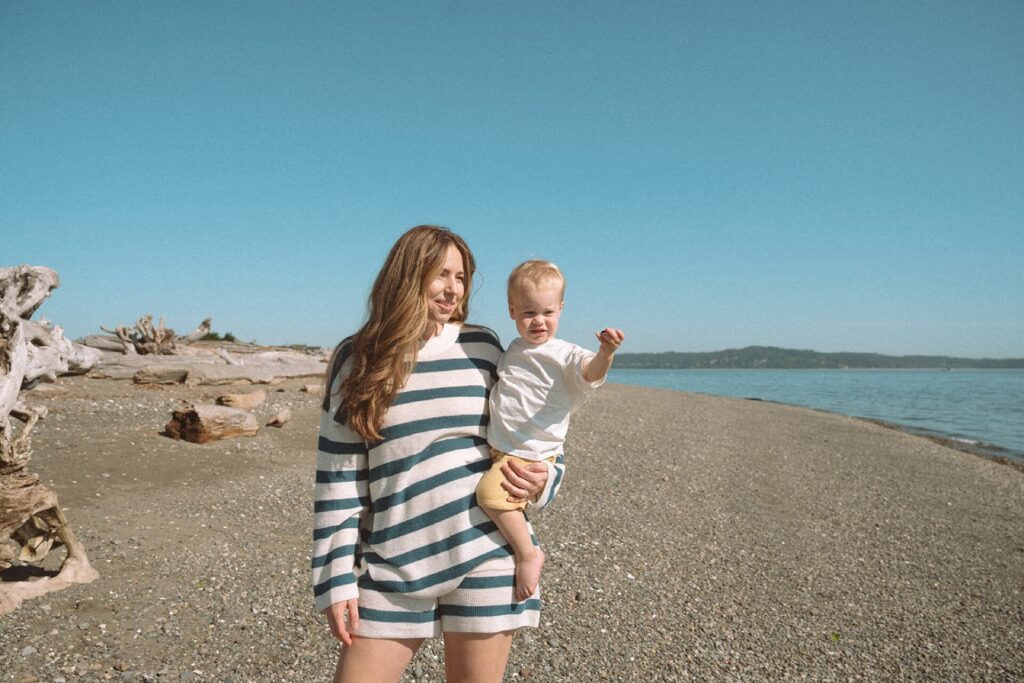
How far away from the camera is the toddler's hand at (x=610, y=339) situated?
2.14 metres

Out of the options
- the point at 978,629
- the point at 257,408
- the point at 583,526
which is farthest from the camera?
the point at 257,408

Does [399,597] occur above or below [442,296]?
below

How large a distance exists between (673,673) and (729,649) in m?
0.69

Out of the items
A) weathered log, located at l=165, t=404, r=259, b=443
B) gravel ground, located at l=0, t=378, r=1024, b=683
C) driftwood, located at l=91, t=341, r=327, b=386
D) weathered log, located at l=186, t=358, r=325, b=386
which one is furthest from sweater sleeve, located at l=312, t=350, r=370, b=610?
weathered log, located at l=186, t=358, r=325, b=386

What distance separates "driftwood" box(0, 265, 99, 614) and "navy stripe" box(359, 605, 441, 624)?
396 centimetres

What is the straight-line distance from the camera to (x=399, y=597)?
209 centimetres

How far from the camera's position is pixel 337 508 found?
211 centimetres

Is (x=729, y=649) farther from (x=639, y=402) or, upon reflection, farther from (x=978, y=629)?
(x=639, y=402)

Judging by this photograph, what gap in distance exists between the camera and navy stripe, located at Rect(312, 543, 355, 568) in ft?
6.86

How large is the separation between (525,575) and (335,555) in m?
0.62

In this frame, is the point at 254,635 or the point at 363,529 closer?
the point at 363,529

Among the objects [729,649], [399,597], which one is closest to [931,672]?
[729,649]

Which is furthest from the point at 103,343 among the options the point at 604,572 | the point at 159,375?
the point at 604,572

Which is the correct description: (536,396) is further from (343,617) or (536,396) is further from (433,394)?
(343,617)
